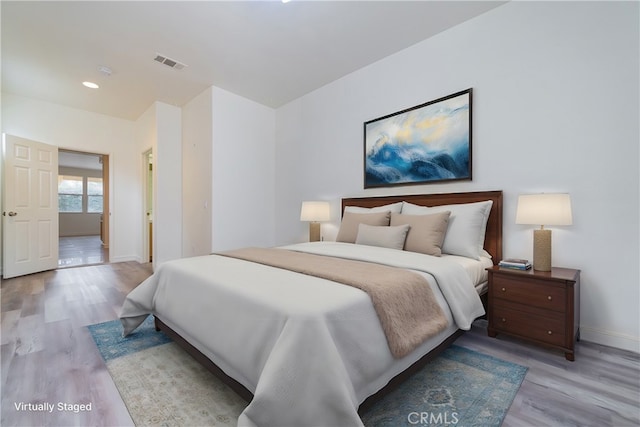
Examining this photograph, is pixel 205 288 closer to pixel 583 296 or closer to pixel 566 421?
pixel 566 421

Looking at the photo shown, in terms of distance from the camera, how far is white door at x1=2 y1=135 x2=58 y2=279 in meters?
3.96

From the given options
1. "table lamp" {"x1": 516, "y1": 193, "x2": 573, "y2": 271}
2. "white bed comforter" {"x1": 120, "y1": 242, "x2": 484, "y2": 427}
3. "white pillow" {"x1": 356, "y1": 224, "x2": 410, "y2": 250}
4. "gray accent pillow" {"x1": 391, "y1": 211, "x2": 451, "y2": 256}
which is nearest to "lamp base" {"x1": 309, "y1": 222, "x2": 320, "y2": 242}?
"white pillow" {"x1": 356, "y1": 224, "x2": 410, "y2": 250}

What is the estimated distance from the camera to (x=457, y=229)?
240 centimetres

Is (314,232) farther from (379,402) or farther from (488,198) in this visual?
(379,402)

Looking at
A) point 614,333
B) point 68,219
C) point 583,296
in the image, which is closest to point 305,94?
point 583,296

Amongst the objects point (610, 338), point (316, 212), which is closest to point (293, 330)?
point (610, 338)

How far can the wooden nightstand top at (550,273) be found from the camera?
1.81m

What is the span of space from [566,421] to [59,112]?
718 centimetres

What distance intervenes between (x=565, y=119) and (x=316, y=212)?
2.68 metres

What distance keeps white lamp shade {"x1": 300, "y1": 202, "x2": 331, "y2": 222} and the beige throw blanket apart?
193cm

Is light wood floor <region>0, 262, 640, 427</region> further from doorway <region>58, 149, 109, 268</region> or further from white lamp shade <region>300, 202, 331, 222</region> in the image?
doorway <region>58, 149, 109, 268</region>

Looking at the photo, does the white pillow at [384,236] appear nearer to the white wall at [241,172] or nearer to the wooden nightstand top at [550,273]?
the wooden nightstand top at [550,273]

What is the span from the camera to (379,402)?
1406 millimetres

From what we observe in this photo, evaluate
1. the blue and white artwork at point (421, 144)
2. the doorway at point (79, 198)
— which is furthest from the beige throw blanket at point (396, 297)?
the doorway at point (79, 198)
